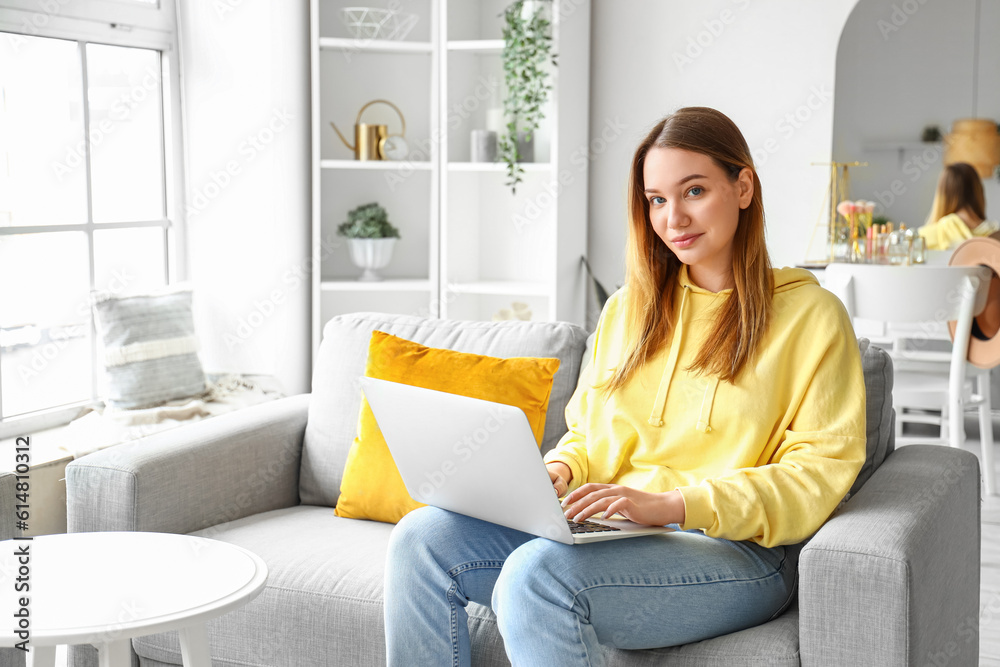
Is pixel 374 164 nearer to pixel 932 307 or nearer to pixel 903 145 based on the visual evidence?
pixel 932 307

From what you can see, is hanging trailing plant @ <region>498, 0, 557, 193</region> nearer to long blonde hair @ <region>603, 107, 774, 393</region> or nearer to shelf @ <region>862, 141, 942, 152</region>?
shelf @ <region>862, 141, 942, 152</region>

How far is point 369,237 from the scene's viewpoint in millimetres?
3619

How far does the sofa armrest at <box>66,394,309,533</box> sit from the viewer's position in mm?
1859

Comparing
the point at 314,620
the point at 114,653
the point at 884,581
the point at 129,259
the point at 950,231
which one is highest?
the point at 950,231

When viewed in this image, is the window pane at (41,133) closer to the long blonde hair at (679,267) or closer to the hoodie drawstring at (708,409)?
the long blonde hair at (679,267)

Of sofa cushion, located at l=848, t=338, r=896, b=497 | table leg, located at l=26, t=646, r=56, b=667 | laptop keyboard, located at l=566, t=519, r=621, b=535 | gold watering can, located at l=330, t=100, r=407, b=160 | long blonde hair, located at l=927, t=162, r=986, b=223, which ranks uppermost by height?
gold watering can, located at l=330, t=100, r=407, b=160

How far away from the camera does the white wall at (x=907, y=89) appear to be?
3.92 m

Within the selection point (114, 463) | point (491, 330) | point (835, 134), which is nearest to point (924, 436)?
point (835, 134)

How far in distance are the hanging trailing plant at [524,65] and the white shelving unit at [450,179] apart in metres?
0.05

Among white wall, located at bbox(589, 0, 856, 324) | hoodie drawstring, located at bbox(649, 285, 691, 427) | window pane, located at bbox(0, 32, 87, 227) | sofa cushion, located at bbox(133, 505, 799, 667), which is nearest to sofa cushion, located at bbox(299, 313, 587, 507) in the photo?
sofa cushion, located at bbox(133, 505, 799, 667)

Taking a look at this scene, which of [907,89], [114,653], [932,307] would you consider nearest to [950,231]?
[907,89]

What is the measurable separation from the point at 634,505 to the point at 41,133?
2.21 metres

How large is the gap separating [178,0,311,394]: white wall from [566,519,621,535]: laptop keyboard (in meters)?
2.15

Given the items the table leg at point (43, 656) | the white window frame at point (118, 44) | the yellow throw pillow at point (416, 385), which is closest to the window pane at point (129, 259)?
the white window frame at point (118, 44)
